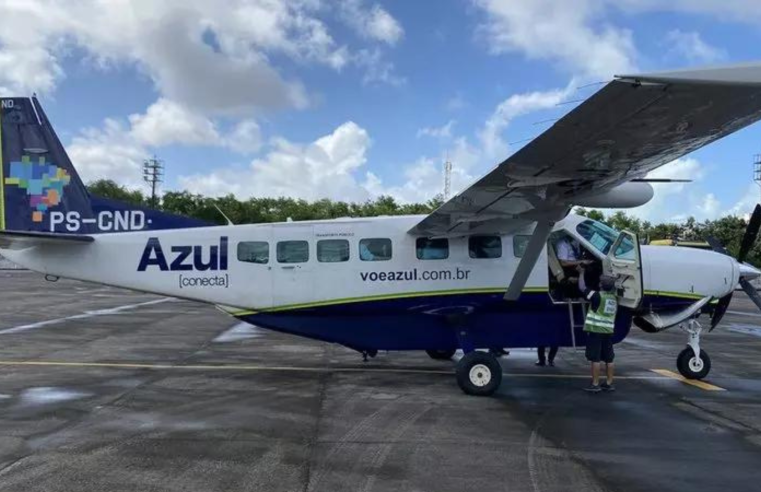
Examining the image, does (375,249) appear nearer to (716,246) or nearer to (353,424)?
(353,424)

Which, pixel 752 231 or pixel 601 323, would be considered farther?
pixel 752 231

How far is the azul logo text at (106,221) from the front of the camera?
10453mm

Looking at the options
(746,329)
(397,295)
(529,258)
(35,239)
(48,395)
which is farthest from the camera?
(746,329)

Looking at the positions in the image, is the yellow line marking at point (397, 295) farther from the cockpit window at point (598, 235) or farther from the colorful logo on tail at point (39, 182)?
the colorful logo on tail at point (39, 182)

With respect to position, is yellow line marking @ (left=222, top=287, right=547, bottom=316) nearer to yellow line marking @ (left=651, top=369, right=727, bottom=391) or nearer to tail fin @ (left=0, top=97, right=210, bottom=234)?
tail fin @ (left=0, top=97, right=210, bottom=234)

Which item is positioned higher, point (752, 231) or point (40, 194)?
point (40, 194)

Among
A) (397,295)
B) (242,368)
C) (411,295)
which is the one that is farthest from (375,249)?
(242,368)

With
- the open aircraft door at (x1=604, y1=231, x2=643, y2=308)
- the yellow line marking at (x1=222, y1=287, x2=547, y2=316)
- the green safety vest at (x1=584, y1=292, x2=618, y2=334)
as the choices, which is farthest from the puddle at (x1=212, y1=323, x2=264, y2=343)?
the open aircraft door at (x1=604, y1=231, x2=643, y2=308)

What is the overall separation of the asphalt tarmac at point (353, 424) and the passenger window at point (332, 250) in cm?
198

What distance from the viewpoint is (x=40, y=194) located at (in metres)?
10.6

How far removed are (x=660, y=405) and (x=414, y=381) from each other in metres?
3.68

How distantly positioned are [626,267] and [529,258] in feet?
5.62

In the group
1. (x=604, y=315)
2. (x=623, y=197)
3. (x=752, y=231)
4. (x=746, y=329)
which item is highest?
(x=623, y=197)

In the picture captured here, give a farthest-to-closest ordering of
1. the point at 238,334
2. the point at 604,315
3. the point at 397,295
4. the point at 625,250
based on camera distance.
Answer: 1. the point at 238,334
2. the point at 397,295
3. the point at 625,250
4. the point at 604,315
